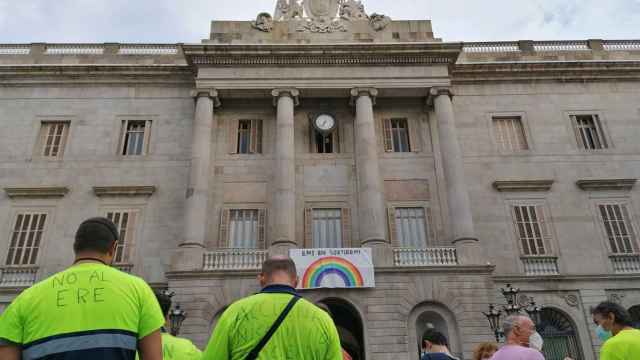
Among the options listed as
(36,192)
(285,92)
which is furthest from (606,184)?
(36,192)

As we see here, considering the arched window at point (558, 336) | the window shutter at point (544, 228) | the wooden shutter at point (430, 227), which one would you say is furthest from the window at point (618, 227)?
the wooden shutter at point (430, 227)

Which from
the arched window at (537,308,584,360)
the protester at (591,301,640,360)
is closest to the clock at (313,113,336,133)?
the arched window at (537,308,584,360)

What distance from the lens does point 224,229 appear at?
67.3 feet

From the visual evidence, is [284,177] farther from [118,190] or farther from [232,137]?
[118,190]

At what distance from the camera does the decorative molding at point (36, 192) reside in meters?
20.6

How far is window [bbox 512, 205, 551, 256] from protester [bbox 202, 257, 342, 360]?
19.2 m

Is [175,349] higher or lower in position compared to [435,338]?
lower

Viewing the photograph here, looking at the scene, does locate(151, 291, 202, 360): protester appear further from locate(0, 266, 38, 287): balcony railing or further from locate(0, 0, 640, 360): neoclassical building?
locate(0, 266, 38, 287): balcony railing

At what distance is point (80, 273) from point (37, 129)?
22.9 meters

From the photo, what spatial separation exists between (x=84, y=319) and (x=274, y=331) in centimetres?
119

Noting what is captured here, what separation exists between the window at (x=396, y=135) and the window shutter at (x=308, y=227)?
4917 mm

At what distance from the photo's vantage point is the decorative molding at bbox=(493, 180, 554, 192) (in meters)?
21.4

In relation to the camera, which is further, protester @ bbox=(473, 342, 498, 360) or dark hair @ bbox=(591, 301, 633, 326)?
protester @ bbox=(473, 342, 498, 360)

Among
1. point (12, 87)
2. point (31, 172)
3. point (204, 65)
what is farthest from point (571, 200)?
point (12, 87)
